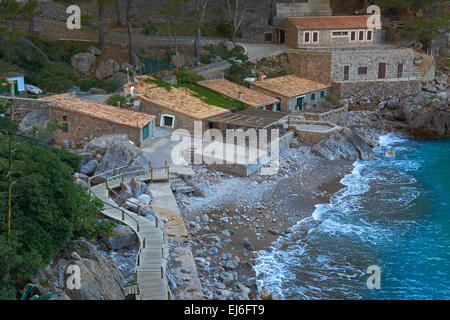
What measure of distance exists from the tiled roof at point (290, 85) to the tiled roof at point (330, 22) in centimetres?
657

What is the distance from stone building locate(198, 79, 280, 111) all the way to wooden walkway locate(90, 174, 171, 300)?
18806 mm

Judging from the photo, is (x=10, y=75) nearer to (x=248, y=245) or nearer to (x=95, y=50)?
(x=95, y=50)

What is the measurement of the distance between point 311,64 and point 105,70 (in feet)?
67.1

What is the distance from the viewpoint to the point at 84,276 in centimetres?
1752

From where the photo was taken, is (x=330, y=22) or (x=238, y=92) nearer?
(x=238, y=92)

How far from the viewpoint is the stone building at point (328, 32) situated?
2155 inches

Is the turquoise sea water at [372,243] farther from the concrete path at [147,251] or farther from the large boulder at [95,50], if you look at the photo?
the large boulder at [95,50]

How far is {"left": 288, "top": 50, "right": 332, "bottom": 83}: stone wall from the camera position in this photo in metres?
52.0

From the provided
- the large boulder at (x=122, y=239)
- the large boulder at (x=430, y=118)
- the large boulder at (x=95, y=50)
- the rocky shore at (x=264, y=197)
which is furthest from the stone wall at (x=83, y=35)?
the large boulder at (x=122, y=239)

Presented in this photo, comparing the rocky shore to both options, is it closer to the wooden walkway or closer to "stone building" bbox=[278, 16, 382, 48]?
the wooden walkway

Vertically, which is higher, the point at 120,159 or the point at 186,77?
the point at 186,77

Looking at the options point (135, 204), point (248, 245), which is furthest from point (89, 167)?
point (248, 245)

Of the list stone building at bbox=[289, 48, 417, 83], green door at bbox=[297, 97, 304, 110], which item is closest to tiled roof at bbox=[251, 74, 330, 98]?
green door at bbox=[297, 97, 304, 110]
